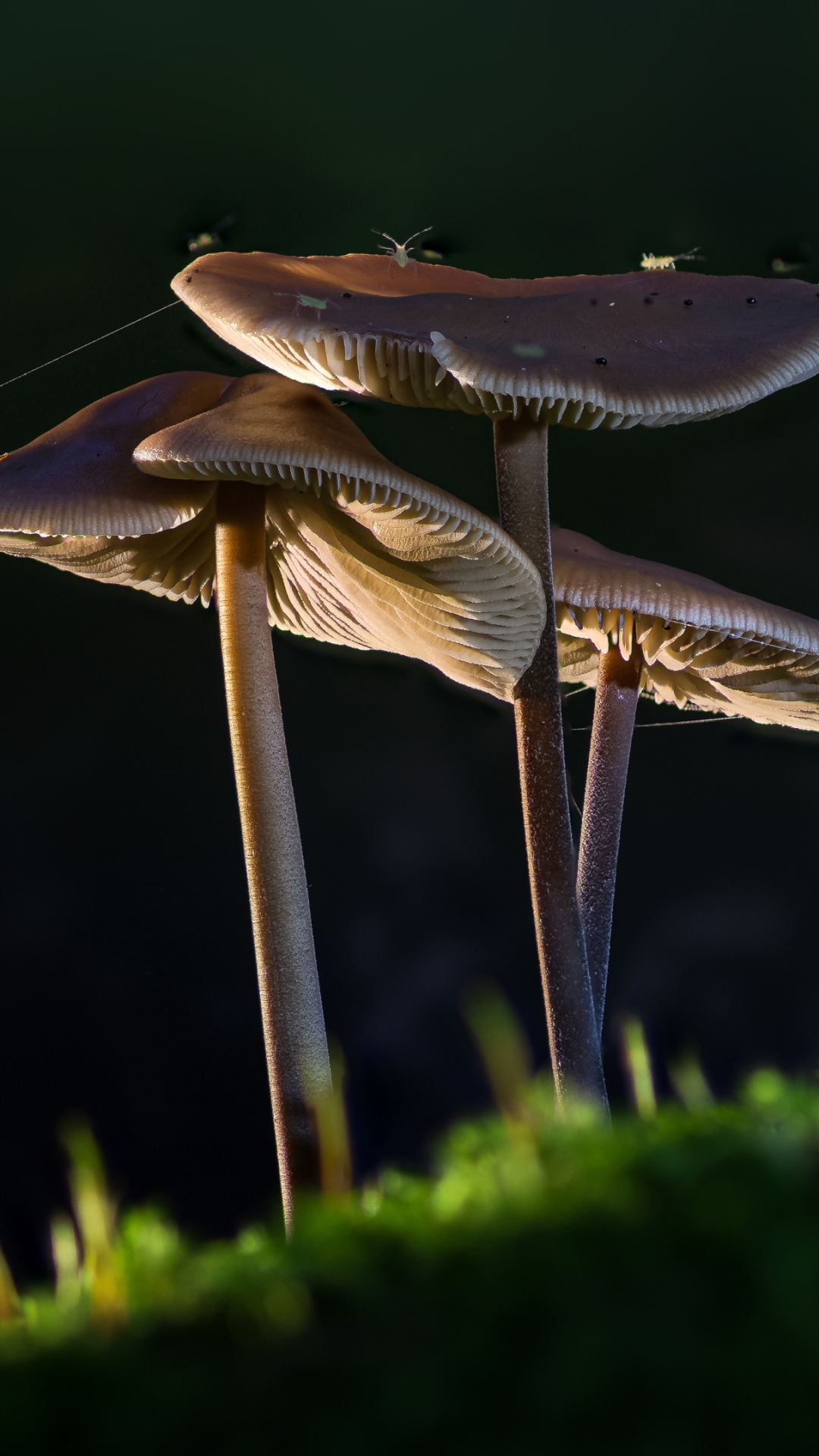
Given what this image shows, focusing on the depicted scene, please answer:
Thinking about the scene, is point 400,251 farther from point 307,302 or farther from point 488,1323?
point 488,1323

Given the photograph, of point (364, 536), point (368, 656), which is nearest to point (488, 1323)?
point (364, 536)

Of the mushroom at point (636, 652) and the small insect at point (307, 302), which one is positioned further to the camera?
the mushroom at point (636, 652)

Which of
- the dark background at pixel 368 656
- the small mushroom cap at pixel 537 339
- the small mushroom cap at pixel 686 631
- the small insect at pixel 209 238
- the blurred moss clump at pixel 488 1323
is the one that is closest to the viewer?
the blurred moss clump at pixel 488 1323

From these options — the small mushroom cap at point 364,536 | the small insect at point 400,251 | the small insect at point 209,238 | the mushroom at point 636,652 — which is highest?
the small insect at point 209,238

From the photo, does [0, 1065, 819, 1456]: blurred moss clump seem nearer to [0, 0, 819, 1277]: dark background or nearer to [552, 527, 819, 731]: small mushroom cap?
[552, 527, 819, 731]: small mushroom cap

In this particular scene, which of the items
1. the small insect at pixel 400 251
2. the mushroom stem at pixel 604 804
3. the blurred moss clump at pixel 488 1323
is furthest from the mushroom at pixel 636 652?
the blurred moss clump at pixel 488 1323

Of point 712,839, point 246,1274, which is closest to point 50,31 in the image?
Answer: point 712,839

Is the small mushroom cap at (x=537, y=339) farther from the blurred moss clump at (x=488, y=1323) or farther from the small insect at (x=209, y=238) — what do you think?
the blurred moss clump at (x=488, y=1323)
